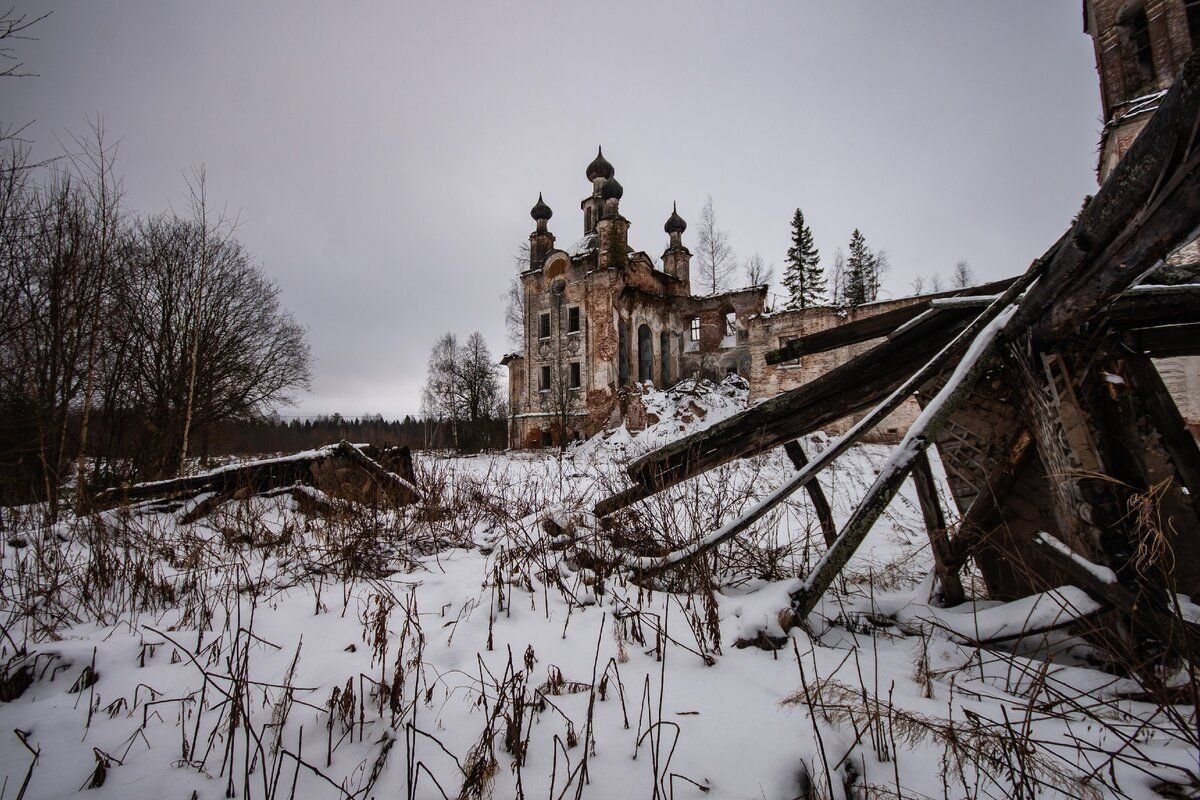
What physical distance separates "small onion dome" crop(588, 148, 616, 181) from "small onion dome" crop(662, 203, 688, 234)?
4890 millimetres

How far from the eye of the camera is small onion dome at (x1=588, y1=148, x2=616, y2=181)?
26.6 metres

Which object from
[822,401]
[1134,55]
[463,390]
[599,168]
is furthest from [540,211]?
[822,401]

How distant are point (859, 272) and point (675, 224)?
2377cm

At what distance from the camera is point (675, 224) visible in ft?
95.8

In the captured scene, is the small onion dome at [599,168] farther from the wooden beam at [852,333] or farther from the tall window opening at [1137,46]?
the wooden beam at [852,333]

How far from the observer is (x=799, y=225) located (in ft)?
138

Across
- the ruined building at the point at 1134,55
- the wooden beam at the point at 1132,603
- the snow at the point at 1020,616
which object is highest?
the ruined building at the point at 1134,55

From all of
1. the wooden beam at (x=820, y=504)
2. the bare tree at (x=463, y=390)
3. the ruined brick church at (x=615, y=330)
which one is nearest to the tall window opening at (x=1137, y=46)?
the ruined brick church at (x=615, y=330)

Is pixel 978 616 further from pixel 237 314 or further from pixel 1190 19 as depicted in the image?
pixel 237 314

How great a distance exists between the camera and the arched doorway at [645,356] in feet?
88.8

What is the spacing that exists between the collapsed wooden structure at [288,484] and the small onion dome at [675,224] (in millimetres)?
27080

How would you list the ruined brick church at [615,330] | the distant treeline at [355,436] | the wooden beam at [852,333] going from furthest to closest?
the ruined brick church at [615,330] < the distant treeline at [355,436] < the wooden beam at [852,333]

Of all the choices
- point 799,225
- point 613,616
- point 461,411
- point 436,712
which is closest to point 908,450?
point 613,616

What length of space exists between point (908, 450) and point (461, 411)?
117ft
